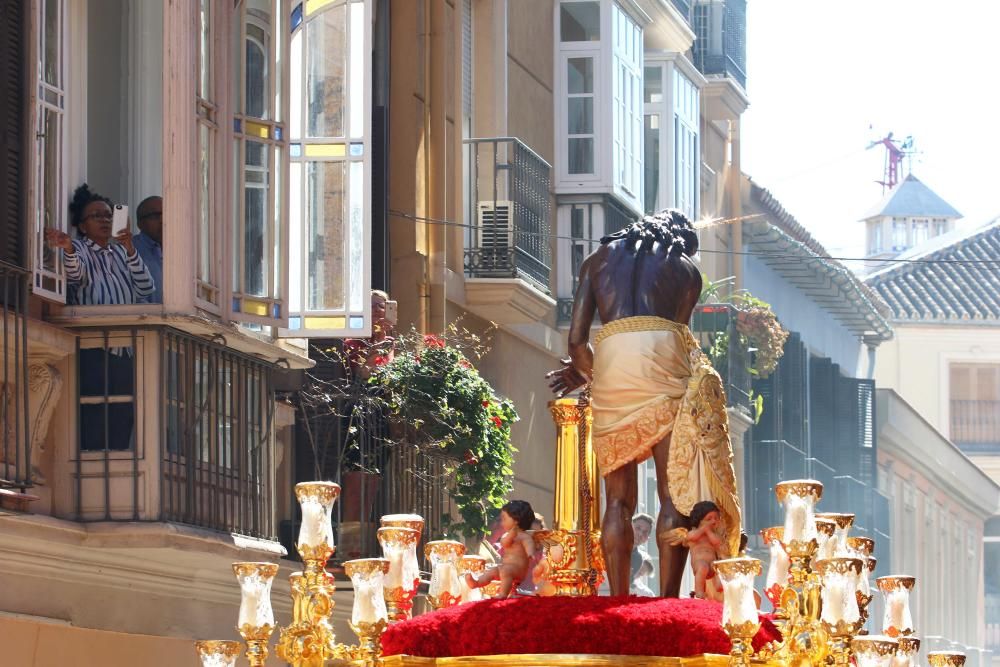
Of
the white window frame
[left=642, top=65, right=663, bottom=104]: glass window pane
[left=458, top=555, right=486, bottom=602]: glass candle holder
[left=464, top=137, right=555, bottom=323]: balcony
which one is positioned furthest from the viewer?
[left=642, top=65, right=663, bottom=104]: glass window pane

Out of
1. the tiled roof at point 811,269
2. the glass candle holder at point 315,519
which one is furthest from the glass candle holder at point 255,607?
the tiled roof at point 811,269

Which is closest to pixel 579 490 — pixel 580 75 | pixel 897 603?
pixel 897 603

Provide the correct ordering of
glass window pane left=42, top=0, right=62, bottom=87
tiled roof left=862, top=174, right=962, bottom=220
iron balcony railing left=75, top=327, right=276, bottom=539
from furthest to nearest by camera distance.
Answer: tiled roof left=862, top=174, right=962, bottom=220
glass window pane left=42, top=0, right=62, bottom=87
iron balcony railing left=75, top=327, right=276, bottom=539

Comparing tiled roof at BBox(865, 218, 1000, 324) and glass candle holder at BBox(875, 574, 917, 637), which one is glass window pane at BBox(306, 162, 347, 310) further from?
tiled roof at BBox(865, 218, 1000, 324)

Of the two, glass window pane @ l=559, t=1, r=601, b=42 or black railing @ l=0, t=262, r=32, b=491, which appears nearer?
black railing @ l=0, t=262, r=32, b=491

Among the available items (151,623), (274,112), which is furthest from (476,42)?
(151,623)

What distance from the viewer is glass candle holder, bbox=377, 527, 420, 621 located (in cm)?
1011

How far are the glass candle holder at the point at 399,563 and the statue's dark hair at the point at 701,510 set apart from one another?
49.1 inches

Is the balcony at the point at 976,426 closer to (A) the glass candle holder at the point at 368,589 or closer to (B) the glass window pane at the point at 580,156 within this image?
(B) the glass window pane at the point at 580,156

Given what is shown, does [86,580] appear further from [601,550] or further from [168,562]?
[601,550]

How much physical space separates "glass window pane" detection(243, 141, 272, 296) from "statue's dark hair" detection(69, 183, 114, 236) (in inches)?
35.8

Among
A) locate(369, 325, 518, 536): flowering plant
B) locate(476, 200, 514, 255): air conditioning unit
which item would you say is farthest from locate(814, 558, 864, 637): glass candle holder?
locate(476, 200, 514, 255): air conditioning unit

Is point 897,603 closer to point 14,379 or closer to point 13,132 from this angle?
point 14,379

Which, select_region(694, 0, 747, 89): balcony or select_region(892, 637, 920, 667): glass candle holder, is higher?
select_region(694, 0, 747, 89): balcony
